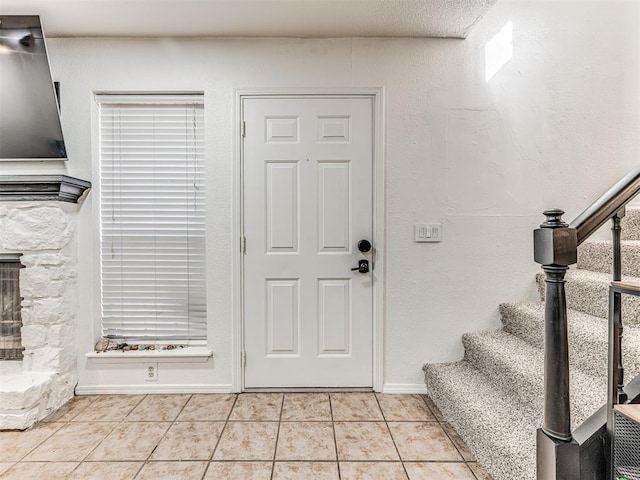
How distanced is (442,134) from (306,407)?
1.99 meters

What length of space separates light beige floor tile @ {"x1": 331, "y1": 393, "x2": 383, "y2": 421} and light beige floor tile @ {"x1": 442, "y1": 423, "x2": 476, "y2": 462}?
0.37m

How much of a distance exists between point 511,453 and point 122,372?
7.68 ft

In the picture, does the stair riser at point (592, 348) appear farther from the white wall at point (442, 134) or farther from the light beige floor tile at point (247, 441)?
the light beige floor tile at point (247, 441)

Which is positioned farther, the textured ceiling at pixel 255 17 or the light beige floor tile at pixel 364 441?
the textured ceiling at pixel 255 17

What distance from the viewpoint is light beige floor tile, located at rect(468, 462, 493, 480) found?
1.62m

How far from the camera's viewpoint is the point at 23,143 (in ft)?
7.68

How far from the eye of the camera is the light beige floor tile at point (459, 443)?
5.79 ft

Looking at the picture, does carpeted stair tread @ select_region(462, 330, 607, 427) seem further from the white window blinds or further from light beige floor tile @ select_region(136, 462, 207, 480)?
the white window blinds

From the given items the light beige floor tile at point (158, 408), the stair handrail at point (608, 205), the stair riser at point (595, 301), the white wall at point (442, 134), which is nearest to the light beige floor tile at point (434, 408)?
the white wall at point (442, 134)

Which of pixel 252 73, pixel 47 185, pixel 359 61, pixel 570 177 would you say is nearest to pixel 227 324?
pixel 47 185

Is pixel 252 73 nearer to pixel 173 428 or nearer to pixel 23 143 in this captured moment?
pixel 23 143

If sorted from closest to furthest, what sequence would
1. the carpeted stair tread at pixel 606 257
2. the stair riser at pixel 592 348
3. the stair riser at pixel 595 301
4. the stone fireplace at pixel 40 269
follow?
the stair riser at pixel 592 348, the stair riser at pixel 595 301, the carpeted stair tread at pixel 606 257, the stone fireplace at pixel 40 269

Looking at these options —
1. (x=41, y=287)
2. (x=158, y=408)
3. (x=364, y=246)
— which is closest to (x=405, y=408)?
(x=364, y=246)

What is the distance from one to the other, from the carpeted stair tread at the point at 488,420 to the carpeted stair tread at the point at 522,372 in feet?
0.21
